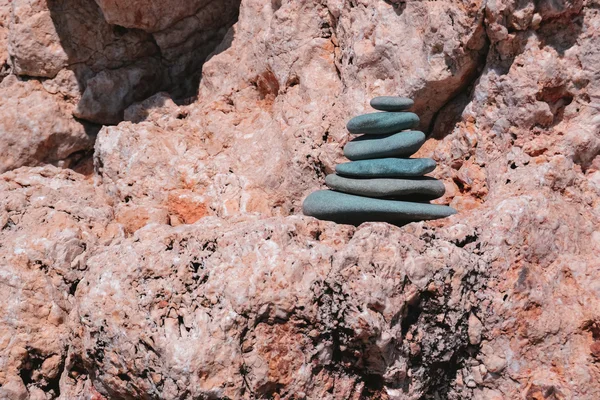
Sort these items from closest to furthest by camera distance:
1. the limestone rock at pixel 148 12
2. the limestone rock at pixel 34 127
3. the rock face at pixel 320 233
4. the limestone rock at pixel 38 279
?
the rock face at pixel 320 233 < the limestone rock at pixel 38 279 < the limestone rock at pixel 148 12 < the limestone rock at pixel 34 127

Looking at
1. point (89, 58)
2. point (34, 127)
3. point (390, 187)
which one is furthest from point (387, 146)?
point (34, 127)

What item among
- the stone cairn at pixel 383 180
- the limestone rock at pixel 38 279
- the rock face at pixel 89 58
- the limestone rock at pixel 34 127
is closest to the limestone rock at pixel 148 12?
the rock face at pixel 89 58

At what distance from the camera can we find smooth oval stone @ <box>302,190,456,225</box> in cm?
450

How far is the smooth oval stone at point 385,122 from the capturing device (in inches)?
184

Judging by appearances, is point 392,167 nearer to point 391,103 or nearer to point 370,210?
point 370,210

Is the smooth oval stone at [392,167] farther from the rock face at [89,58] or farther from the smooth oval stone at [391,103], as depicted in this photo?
the rock face at [89,58]

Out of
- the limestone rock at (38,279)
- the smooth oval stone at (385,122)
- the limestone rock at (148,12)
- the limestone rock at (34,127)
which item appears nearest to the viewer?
the limestone rock at (38,279)

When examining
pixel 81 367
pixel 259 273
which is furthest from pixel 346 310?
pixel 81 367

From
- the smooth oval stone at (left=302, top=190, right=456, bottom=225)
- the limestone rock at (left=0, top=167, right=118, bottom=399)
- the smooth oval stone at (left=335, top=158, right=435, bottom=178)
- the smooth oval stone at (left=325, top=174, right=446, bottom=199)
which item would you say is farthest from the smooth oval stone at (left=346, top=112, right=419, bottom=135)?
the limestone rock at (left=0, top=167, right=118, bottom=399)

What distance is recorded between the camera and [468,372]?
4.16m

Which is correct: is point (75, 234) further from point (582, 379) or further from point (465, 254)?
point (582, 379)

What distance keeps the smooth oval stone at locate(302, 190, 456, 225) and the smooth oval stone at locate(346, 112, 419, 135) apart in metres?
0.54

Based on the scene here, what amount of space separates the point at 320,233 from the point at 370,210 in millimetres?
433

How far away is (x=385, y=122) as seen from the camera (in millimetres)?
4688
